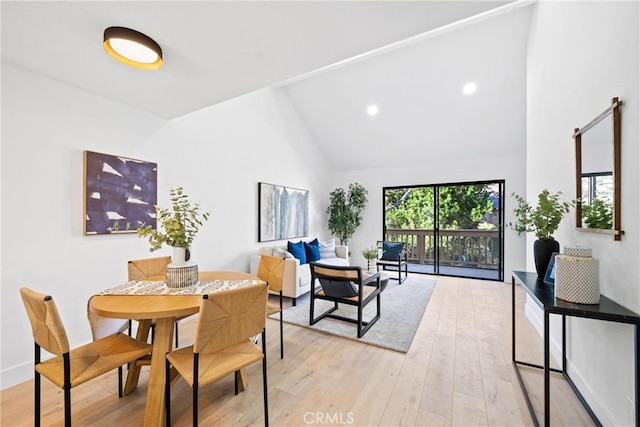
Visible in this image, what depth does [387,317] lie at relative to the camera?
128 inches

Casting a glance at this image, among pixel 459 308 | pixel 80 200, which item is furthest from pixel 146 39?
pixel 459 308

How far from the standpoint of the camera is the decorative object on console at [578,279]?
1440 millimetres

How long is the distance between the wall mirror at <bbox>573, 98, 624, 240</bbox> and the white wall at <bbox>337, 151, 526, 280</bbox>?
3.54 metres

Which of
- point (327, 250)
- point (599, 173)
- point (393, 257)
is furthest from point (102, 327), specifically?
point (393, 257)

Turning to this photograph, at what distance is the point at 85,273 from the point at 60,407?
41.9 inches

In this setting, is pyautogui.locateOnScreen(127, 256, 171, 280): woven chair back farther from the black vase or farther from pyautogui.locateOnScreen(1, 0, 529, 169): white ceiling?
the black vase

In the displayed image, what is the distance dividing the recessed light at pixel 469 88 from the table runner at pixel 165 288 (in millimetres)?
4524

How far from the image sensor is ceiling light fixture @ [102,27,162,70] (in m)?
1.56

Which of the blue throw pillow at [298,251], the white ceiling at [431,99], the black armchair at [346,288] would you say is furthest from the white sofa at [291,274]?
the white ceiling at [431,99]

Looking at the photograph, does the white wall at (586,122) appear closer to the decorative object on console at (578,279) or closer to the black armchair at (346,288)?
the decorative object on console at (578,279)

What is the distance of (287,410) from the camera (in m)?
1.72

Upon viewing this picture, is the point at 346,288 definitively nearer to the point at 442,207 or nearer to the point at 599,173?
the point at 599,173

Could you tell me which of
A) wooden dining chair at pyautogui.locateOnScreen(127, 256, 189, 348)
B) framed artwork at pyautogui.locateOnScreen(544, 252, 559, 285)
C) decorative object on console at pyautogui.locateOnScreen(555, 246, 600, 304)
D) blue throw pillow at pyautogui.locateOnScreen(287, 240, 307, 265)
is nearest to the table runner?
wooden dining chair at pyautogui.locateOnScreen(127, 256, 189, 348)

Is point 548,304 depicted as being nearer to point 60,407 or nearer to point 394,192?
point 60,407
